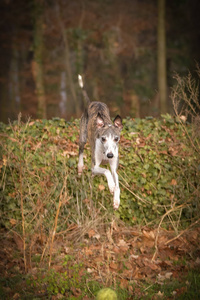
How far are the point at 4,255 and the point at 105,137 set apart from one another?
3.30 metres

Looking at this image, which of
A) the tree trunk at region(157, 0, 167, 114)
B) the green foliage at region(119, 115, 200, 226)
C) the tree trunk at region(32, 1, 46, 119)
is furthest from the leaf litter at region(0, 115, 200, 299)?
the tree trunk at region(32, 1, 46, 119)

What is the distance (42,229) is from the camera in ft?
21.0

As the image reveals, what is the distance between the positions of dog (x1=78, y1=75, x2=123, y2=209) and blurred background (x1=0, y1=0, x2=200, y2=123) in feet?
48.3

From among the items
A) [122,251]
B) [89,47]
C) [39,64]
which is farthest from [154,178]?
[89,47]

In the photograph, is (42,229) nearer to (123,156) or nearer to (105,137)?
(123,156)

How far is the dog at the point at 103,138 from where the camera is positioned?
417 cm

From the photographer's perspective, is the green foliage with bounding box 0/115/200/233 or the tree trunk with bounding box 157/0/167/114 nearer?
the green foliage with bounding box 0/115/200/233

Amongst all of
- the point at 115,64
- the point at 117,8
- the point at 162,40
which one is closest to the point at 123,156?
the point at 162,40

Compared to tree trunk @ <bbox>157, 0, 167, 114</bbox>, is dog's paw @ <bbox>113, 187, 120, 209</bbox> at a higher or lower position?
lower

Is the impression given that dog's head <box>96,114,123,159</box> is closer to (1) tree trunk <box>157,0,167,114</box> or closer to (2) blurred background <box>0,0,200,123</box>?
(1) tree trunk <box>157,0,167,114</box>

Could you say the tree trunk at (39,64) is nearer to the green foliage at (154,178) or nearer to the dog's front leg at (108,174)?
the green foliage at (154,178)

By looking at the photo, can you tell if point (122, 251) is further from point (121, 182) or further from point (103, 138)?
point (103, 138)

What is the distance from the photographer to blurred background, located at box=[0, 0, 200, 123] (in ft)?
66.7

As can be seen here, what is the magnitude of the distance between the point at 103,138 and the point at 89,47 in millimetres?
17667
